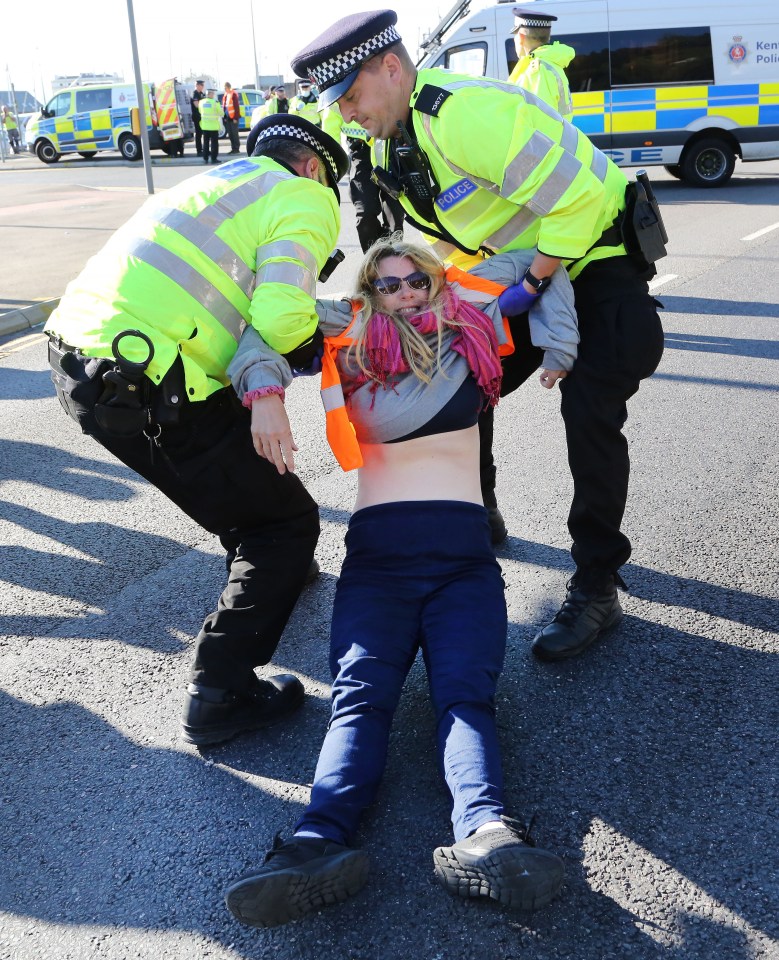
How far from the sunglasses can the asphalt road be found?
116 centimetres

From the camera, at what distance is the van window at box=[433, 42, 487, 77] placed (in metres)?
13.6

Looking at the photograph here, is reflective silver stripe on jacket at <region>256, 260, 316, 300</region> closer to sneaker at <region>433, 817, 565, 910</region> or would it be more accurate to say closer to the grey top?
the grey top

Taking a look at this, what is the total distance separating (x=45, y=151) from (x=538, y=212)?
29.8 meters

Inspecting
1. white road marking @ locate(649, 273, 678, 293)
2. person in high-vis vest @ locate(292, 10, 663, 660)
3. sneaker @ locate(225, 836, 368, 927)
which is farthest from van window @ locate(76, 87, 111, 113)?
sneaker @ locate(225, 836, 368, 927)

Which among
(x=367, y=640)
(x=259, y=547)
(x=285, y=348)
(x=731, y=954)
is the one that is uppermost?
(x=285, y=348)

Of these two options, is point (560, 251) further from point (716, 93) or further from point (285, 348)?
point (716, 93)

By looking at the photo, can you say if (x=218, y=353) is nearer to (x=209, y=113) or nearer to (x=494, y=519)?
(x=494, y=519)

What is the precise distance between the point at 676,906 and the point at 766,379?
13.9 feet

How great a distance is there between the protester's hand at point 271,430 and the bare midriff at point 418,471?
424mm

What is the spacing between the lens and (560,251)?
2.62m

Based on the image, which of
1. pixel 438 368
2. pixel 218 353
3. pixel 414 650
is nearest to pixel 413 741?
pixel 414 650

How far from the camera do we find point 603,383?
2863 mm

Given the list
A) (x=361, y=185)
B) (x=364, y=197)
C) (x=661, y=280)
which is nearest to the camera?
→ (x=361, y=185)

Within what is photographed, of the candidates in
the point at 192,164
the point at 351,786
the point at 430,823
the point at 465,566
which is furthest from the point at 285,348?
the point at 192,164
